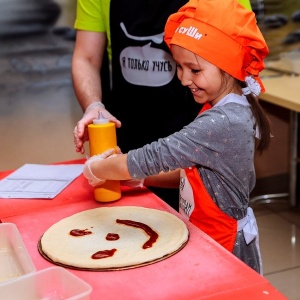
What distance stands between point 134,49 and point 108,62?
15.7 inches

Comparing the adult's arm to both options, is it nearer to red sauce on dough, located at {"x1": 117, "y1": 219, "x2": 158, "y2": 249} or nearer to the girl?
the girl

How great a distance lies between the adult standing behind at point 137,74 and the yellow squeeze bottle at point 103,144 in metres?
0.34

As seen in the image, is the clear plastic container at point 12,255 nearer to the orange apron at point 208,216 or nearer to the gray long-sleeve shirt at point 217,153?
the gray long-sleeve shirt at point 217,153

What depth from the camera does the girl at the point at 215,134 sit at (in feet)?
4.92

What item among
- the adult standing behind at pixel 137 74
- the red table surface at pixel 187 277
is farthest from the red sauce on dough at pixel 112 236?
the adult standing behind at pixel 137 74

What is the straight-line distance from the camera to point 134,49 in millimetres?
2111

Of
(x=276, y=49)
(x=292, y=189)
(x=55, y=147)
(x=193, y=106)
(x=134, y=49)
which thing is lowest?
(x=292, y=189)

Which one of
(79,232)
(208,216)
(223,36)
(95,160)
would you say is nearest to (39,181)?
(95,160)

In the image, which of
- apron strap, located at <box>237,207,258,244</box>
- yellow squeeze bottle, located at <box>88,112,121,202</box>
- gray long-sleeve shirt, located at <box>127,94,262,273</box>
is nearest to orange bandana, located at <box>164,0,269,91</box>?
gray long-sleeve shirt, located at <box>127,94,262,273</box>

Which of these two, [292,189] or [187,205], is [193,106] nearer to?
[187,205]

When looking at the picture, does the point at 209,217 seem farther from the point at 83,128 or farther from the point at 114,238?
the point at 83,128

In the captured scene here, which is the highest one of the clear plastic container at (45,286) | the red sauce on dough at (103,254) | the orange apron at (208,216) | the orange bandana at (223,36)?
the orange bandana at (223,36)

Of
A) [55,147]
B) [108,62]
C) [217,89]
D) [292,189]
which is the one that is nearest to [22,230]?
[217,89]

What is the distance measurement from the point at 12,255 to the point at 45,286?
28cm
